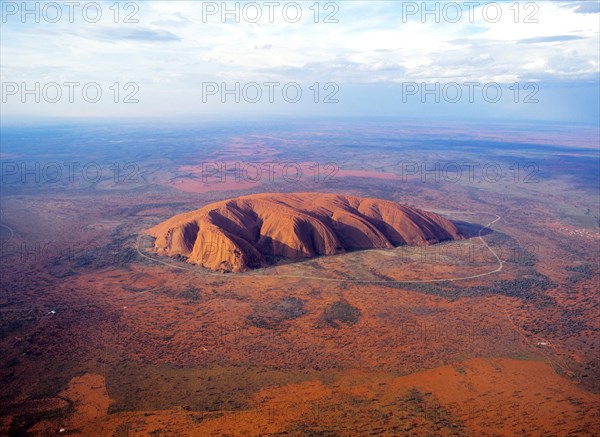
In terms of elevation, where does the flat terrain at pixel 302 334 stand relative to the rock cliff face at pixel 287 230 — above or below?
below

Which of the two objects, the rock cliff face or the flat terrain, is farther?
the rock cliff face

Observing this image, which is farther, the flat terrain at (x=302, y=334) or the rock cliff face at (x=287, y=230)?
the rock cliff face at (x=287, y=230)

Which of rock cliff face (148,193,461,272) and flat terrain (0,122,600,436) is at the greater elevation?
rock cliff face (148,193,461,272)

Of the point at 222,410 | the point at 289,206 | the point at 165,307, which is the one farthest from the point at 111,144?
the point at 222,410

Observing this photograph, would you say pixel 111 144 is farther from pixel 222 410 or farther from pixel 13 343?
pixel 222 410
